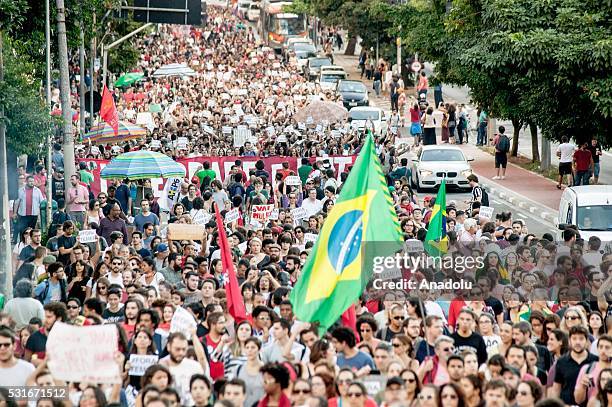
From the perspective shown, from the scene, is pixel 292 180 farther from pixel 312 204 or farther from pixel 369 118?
pixel 369 118

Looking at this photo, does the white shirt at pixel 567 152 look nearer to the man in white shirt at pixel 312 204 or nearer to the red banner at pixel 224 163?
the red banner at pixel 224 163

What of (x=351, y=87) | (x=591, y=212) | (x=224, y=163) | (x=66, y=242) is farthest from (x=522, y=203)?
(x=351, y=87)

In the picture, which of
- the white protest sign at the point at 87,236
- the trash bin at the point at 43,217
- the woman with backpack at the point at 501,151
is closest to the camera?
the white protest sign at the point at 87,236

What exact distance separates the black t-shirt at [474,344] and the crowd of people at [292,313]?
1 centimetres

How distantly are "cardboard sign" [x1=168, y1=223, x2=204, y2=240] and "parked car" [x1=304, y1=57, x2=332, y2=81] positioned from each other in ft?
163

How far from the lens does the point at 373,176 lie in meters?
13.0

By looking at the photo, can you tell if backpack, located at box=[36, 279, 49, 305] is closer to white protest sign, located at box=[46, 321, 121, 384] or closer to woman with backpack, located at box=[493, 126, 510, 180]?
white protest sign, located at box=[46, 321, 121, 384]

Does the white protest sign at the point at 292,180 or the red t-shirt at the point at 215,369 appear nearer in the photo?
the red t-shirt at the point at 215,369

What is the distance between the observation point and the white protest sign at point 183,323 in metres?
13.3

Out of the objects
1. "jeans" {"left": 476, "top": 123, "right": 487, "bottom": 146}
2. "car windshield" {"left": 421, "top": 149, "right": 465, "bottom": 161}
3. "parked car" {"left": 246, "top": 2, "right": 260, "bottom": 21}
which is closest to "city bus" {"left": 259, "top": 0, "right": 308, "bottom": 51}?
"parked car" {"left": 246, "top": 2, "right": 260, "bottom": 21}

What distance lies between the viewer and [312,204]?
24.5 m

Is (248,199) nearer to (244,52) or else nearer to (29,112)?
(29,112)

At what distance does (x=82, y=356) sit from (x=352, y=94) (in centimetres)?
4678

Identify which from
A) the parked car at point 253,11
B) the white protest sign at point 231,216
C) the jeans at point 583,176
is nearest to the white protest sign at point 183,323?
the white protest sign at point 231,216
